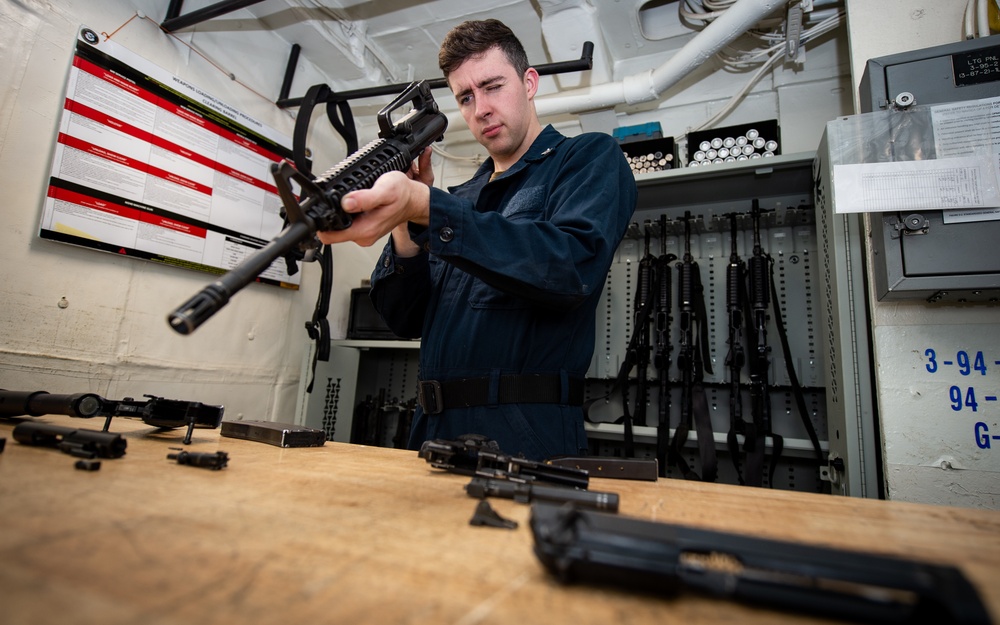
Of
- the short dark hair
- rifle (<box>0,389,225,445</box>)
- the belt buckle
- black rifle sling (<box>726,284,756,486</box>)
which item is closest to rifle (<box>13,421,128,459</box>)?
rifle (<box>0,389,225,445</box>)

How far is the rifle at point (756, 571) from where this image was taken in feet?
0.73

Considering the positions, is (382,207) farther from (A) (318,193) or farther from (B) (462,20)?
(B) (462,20)

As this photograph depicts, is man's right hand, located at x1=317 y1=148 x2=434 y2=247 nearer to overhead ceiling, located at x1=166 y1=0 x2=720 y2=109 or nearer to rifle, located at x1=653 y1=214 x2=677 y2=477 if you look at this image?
rifle, located at x1=653 y1=214 x2=677 y2=477

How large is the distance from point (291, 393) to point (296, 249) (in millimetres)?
2123

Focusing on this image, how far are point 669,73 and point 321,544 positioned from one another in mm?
2418

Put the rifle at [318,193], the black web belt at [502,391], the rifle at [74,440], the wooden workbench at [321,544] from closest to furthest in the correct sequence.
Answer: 1. the wooden workbench at [321,544]
2. the rifle at [318,193]
3. the rifle at [74,440]
4. the black web belt at [502,391]

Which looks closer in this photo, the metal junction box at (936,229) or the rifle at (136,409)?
the rifle at (136,409)

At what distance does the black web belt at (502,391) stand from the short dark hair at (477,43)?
0.79 m

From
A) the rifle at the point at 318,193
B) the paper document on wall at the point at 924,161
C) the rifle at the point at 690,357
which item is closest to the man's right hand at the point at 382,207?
the rifle at the point at 318,193

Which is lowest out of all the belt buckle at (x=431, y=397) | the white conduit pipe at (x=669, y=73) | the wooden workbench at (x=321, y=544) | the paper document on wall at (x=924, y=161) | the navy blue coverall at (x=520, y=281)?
the wooden workbench at (x=321, y=544)

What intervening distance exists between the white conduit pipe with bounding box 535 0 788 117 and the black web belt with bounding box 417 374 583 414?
1.77m

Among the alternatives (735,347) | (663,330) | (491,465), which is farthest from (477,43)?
(735,347)

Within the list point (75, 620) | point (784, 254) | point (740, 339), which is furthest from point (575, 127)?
point (75, 620)

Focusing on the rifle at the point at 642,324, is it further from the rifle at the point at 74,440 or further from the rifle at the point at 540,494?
the rifle at the point at 74,440
